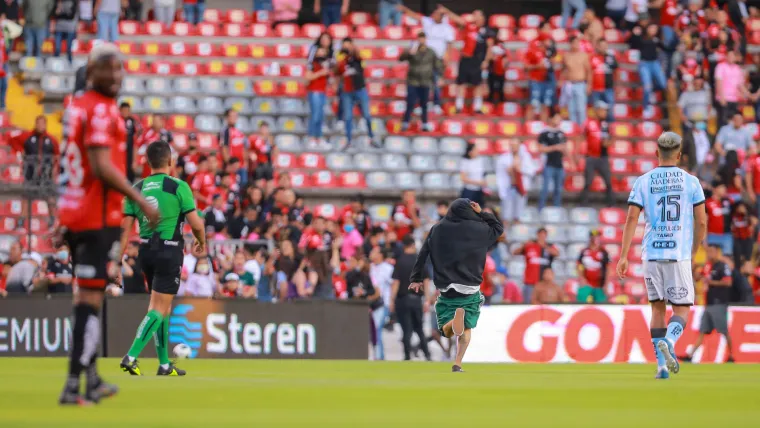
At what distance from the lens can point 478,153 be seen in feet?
90.3

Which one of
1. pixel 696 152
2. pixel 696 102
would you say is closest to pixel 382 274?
pixel 696 152

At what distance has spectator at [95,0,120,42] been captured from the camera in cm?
2872

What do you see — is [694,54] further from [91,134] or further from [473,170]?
[91,134]

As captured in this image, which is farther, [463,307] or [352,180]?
[352,180]

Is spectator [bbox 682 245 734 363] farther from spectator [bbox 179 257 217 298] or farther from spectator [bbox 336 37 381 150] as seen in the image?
spectator [bbox 336 37 381 150]

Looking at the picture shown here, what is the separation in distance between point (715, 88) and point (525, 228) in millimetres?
5519

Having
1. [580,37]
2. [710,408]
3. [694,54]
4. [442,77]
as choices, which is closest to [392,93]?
[442,77]

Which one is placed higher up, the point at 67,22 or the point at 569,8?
the point at 569,8

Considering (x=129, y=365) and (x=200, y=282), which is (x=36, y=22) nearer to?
(x=200, y=282)

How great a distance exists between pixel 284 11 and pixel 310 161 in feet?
17.8

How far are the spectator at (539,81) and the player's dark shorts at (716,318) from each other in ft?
31.9

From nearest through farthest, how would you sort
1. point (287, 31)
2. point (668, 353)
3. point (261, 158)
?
point (668, 353) → point (261, 158) → point (287, 31)

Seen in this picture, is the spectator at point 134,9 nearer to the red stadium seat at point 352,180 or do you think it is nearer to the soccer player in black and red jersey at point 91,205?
the red stadium seat at point 352,180

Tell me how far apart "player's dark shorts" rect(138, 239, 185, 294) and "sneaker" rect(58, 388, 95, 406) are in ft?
12.4
